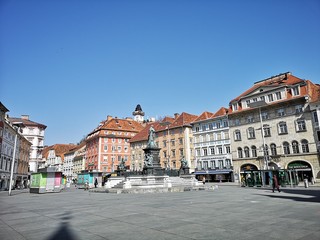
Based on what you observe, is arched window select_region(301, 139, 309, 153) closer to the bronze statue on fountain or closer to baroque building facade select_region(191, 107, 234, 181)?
baroque building facade select_region(191, 107, 234, 181)

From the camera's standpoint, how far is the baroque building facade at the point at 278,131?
37.5 meters

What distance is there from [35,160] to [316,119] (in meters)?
71.9

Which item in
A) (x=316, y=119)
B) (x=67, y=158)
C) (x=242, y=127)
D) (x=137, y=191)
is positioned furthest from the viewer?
(x=67, y=158)

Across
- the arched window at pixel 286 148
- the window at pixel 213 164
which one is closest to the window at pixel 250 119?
the arched window at pixel 286 148

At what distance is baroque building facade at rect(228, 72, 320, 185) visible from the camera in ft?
123

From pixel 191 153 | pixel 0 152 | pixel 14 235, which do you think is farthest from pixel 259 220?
pixel 191 153

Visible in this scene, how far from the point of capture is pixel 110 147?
7312 centimetres

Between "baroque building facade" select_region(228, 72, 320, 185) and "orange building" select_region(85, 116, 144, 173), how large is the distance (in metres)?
35.9

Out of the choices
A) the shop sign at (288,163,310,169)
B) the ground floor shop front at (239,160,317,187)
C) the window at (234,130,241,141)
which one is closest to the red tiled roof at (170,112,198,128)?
the window at (234,130,241,141)

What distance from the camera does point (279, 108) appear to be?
137 ft

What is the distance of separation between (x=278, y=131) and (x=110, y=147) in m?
47.3

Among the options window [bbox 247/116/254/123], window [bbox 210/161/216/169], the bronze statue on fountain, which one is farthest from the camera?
window [bbox 210/161/216/169]

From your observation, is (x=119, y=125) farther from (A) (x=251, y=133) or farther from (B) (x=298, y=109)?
(B) (x=298, y=109)

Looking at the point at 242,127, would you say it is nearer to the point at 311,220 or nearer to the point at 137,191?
the point at 137,191
